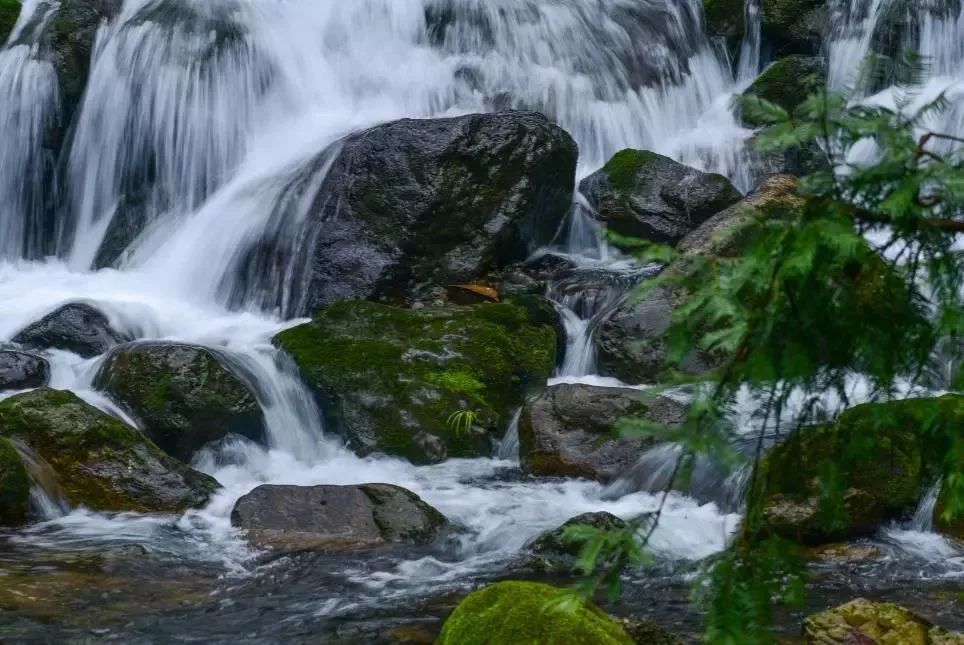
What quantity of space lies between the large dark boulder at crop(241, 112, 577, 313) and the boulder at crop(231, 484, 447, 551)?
480 centimetres

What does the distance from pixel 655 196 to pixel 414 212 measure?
320 centimetres

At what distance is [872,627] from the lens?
472cm

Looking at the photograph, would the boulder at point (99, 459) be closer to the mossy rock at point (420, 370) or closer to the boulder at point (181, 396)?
the boulder at point (181, 396)

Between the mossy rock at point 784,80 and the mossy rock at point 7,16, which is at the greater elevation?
the mossy rock at point 7,16

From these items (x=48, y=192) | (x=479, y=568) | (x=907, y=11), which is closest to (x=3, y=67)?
(x=48, y=192)

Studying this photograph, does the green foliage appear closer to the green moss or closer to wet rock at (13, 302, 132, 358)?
wet rock at (13, 302, 132, 358)

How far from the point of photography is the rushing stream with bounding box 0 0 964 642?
6418 mm

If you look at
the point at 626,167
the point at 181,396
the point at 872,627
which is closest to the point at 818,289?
the point at 872,627

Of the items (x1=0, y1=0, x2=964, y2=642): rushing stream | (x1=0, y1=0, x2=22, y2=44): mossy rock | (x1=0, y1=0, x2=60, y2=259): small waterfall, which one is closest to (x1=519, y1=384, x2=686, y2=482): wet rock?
(x1=0, y1=0, x2=964, y2=642): rushing stream

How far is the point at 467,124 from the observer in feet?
42.4

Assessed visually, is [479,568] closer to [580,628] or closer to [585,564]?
[580,628]

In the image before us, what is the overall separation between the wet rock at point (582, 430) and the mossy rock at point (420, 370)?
757 millimetres

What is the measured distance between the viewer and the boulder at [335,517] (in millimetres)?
7156

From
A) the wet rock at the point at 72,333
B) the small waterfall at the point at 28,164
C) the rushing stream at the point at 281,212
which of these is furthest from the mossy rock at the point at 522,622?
the small waterfall at the point at 28,164
